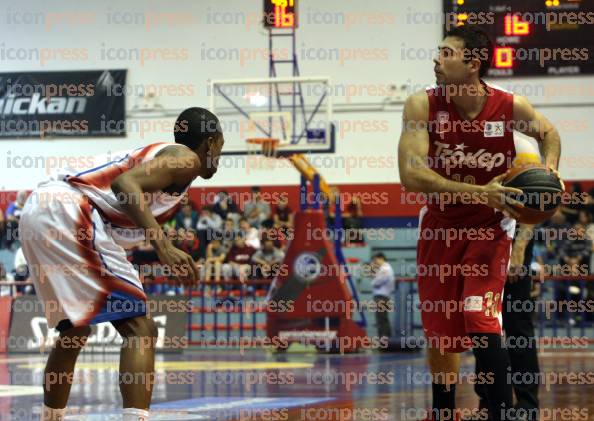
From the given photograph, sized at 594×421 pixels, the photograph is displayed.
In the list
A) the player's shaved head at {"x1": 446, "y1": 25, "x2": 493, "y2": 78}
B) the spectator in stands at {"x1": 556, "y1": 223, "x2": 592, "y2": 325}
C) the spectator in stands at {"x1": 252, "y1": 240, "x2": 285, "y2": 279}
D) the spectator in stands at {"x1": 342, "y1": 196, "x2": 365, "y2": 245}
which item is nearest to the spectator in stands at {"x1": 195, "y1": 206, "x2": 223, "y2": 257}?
the spectator in stands at {"x1": 252, "y1": 240, "x2": 285, "y2": 279}

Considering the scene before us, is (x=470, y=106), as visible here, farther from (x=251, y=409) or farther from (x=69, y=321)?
(x=251, y=409)

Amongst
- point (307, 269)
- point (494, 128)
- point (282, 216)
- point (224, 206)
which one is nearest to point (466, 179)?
point (494, 128)

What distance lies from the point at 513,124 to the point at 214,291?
12.7 meters

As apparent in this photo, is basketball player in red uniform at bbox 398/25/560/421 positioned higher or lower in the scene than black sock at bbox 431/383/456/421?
higher

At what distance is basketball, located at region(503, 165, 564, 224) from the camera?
5234mm

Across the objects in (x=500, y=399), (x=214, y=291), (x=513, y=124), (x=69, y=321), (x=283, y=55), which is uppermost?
(x=283, y=55)

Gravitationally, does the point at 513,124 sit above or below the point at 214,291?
above

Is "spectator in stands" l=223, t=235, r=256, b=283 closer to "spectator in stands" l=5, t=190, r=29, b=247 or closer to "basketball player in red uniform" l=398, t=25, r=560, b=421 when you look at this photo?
"spectator in stands" l=5, t=190, r=29, b=247

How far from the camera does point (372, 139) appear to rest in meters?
23.9

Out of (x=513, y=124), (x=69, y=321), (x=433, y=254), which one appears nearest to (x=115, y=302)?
(x=69, y=321)

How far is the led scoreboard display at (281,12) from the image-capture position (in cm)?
1584

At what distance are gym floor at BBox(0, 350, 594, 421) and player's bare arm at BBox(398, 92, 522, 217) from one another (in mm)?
2158

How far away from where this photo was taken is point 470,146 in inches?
225

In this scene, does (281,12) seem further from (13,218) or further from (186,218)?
(13,218)
